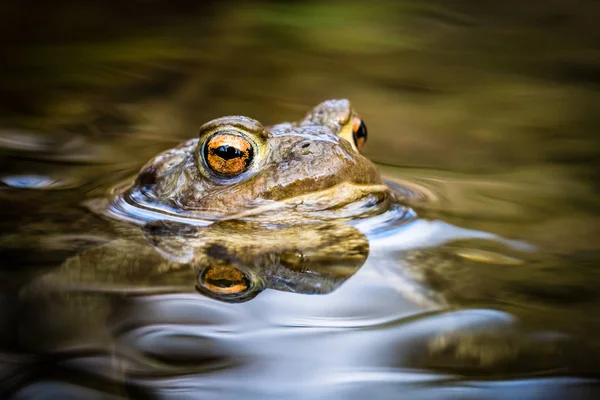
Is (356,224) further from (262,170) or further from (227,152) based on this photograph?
(227,152)

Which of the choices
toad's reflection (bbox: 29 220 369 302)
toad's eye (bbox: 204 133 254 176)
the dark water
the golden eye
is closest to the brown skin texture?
toad's eye (bbox: 204 133 254 176)

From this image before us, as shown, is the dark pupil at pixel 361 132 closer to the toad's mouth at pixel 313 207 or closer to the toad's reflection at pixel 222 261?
the toad's mouth at pixel 313 207

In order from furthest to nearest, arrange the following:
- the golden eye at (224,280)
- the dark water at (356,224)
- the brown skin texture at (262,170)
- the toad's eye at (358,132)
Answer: the toad's eye at (358,132), the brown skin texture at (262,170), the golden eye at (224,280), the dark water at (356,224)

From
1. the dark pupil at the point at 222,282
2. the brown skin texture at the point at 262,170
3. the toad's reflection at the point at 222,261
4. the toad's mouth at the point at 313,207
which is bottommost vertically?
the dark pupil at the point at 222,282

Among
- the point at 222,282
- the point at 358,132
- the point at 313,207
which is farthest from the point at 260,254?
the point at 358,132

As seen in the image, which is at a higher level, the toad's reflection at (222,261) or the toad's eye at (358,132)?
the toad's eye at (358,132)

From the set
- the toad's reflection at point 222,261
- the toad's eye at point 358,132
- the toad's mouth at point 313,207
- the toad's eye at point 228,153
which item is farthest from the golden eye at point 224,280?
the toad's eye at point 358,132

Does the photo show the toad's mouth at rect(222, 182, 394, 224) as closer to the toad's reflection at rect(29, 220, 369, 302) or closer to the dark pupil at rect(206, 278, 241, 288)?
the toad's reflection at rect(29, 220, 369, 302)
